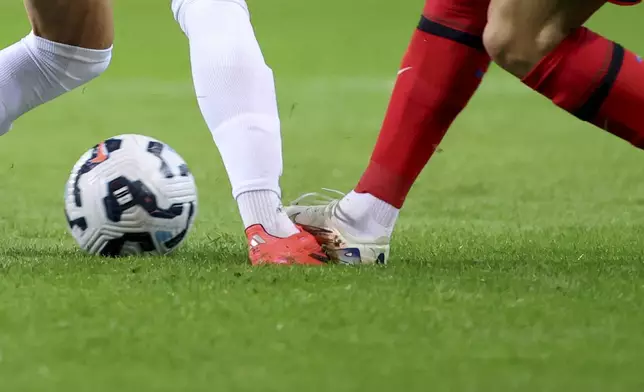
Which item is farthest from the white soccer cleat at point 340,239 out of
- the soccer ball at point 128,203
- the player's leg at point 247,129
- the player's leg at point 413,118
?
the soccer ball at point 128,203

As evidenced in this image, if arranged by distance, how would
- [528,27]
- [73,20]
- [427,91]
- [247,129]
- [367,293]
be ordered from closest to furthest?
[367,293], [528,27], [247,129], [427,91], [73,20]

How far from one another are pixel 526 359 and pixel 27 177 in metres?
3.59

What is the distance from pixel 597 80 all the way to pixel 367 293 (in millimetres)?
614

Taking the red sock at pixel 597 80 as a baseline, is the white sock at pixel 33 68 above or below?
below

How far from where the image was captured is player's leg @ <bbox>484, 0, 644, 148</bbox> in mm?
2342

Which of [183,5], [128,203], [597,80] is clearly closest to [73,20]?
[183,5]

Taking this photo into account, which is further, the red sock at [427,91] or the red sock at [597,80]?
the red sock at [427,91]

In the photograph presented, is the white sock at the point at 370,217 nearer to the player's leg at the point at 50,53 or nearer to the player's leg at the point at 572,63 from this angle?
the player's leg at the point at 572,63

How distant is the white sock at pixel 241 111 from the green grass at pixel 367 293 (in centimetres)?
16

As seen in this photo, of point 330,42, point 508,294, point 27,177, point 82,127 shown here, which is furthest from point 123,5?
point 508,294

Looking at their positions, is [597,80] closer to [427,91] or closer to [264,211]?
[427,91]

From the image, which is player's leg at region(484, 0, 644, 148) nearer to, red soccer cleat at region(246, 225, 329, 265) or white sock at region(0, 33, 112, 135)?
red soccer cleat at region(246, 225, 329, 265)

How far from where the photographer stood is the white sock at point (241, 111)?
264 cm

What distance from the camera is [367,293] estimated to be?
7.31 feet
